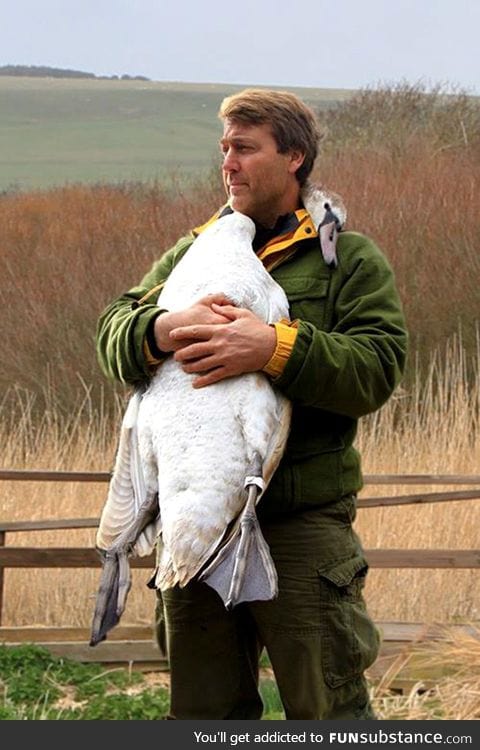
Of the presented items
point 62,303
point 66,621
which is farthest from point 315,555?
point 62,303

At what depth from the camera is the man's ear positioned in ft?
10.5

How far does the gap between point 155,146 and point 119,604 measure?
27853 millimetres

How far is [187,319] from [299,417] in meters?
0.36

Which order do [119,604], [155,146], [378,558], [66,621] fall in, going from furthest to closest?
[155,146] → [66,621] → [378,558] → [119,604]

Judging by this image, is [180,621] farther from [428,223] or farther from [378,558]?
[428,223]

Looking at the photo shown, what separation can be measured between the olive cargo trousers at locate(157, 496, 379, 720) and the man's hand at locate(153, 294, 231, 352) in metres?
0.46

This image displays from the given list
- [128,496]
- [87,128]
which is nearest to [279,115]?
[128,496]

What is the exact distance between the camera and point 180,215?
43.1ft

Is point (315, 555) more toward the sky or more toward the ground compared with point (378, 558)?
more toward the sky

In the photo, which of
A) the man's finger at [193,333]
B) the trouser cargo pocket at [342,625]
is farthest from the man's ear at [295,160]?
the trouser cargo pocket at [342,625]

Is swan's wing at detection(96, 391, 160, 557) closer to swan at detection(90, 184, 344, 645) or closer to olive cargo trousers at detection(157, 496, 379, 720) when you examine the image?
swan at detection(90, 184, 344, 645)

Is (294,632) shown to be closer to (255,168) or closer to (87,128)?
(255,168)
